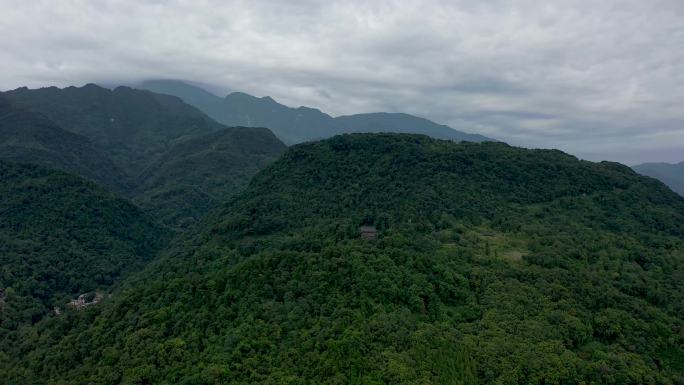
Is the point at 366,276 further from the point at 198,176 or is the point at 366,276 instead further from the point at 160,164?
the point at 160,164

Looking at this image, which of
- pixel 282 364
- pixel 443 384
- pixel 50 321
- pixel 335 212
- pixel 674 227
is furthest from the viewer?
pixel 335 212

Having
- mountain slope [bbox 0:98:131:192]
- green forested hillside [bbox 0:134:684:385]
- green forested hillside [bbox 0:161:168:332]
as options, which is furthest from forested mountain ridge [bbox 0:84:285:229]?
green forested hillside [bbox 0:134:684:385]

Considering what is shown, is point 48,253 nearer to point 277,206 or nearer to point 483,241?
point 277,206

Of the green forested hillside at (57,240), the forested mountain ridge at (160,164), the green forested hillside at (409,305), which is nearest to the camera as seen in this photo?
the green forested hillside at (409,305)

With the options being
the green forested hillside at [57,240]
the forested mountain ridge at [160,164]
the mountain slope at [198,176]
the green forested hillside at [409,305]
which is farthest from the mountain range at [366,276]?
the forested mountain ridge at [160,164]

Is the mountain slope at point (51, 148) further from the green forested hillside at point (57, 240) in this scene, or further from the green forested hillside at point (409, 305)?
the green forested hillside at point (409, 305)

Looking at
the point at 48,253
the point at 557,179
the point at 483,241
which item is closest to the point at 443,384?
the point at 483,241
